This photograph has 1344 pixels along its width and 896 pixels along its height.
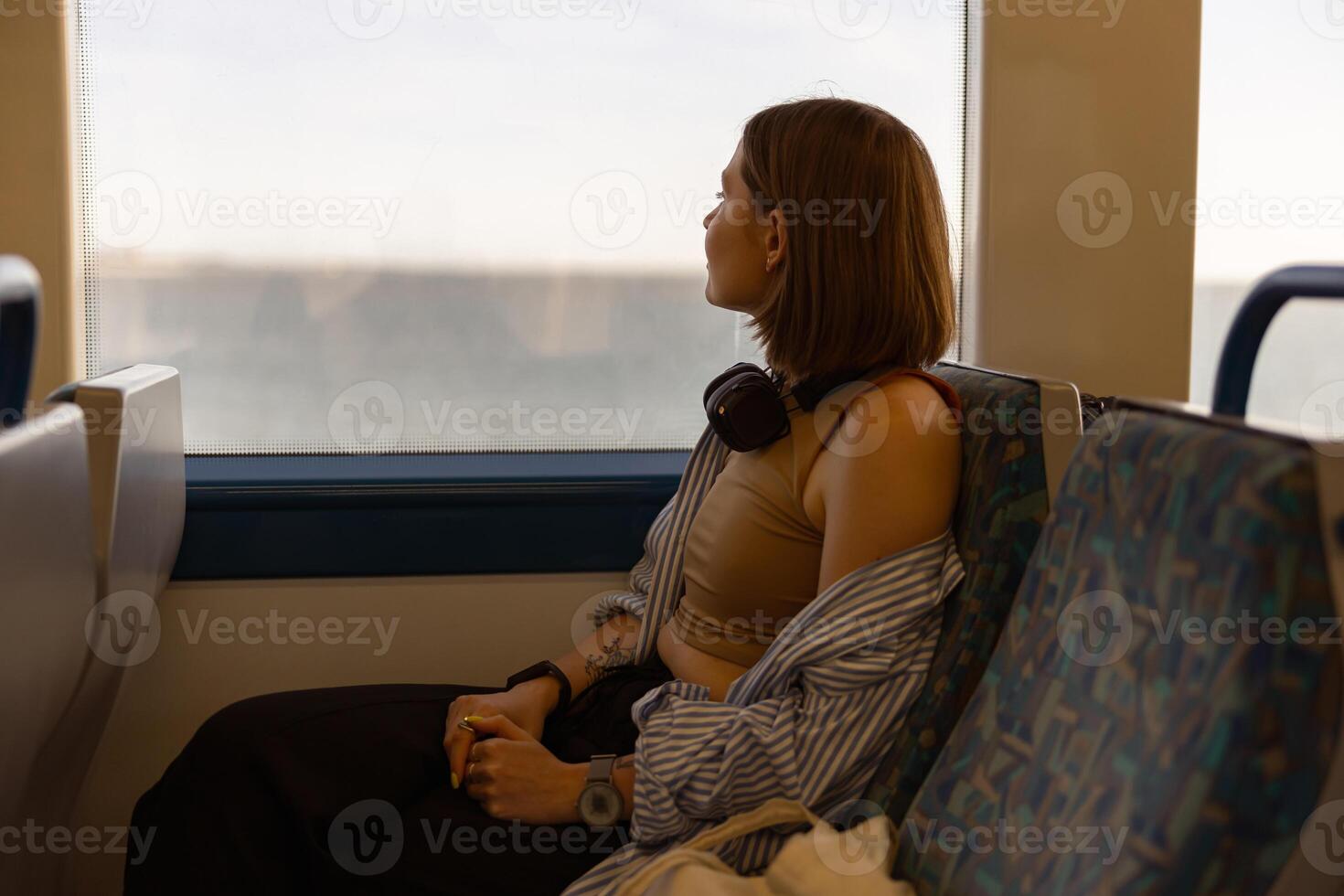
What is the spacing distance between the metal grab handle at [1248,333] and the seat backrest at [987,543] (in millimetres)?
141

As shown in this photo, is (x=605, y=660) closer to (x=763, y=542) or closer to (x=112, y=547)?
(x=763, y=542)

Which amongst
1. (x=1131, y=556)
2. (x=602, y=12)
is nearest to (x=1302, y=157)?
(x=602, y=12)

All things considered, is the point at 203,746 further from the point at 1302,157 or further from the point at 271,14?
the point at 1302,157

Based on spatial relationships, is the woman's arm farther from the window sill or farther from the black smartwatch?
the window sill

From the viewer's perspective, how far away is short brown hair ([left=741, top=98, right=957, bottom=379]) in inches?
51.0

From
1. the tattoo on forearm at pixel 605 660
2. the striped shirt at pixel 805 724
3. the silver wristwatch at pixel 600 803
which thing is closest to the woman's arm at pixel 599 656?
the tattoo on forearm at pixel 605 660

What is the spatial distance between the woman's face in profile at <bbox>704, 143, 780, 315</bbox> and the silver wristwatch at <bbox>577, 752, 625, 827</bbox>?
582mm

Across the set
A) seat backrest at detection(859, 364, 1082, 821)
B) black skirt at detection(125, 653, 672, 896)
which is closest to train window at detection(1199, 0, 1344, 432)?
seat backrest at detection(859, 364, 1082, 821)

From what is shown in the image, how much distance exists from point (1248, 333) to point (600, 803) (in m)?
0.79

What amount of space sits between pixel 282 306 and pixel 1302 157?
1796 mm

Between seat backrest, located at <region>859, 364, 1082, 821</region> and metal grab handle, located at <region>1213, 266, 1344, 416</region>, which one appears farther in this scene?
seat backrest, located at <region>859, 364, 1082, 821</region>

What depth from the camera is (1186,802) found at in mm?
741

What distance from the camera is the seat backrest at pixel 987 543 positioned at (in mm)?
1108

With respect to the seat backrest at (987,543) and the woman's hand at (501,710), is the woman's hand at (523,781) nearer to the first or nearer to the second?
the woman's hand at (501,710)
